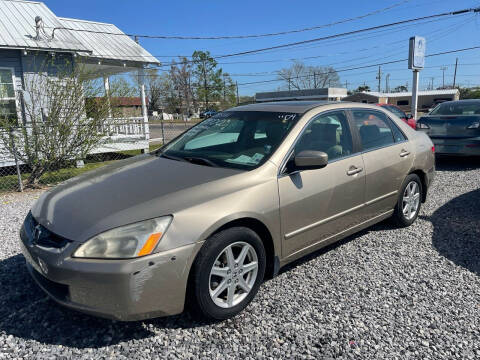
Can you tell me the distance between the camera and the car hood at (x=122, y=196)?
245cm

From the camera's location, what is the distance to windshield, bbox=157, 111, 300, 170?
3.26m

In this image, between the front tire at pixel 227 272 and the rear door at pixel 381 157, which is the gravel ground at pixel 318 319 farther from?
the rear door at pixel 381 157

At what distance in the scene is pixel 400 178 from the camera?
4355 millimetres

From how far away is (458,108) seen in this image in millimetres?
9102

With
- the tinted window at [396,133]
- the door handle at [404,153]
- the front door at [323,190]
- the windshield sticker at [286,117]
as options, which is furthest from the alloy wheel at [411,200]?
the windshield sticker at [286,117]

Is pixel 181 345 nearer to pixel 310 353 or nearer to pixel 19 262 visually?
pixel 310 353

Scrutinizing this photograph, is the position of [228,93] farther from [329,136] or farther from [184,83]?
[329,136]

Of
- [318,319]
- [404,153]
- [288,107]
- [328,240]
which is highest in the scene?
[288,107]

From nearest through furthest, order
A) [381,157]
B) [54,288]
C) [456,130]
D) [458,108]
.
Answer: [54,288] < [381,157] < [456,130] < [458,108]

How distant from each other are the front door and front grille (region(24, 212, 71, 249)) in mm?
1614

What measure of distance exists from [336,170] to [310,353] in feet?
5.51

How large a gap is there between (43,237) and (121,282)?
29.5 inches

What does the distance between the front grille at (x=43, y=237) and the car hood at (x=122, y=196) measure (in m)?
0.04

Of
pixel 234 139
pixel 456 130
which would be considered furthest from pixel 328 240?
pixel 456 130
